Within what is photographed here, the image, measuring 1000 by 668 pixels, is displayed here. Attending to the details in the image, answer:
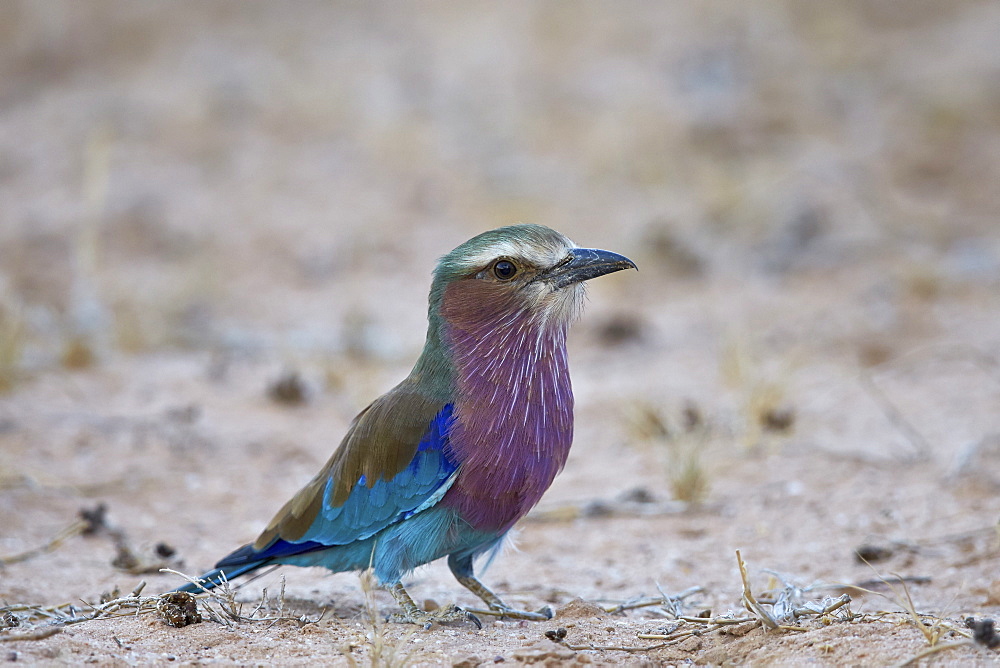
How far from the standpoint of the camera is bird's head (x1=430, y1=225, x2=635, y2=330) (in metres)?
3.04

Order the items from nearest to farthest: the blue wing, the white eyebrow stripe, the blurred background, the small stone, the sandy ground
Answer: the small stone → the blue wing → the white eyebrow stripe → the sandy ground → the blurred background

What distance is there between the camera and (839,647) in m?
2.51

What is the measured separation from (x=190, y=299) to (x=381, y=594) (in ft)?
16.0

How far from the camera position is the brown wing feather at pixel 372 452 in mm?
3000

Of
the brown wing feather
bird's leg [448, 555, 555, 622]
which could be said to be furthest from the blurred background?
bird's leg [448, 555, 555, 622]

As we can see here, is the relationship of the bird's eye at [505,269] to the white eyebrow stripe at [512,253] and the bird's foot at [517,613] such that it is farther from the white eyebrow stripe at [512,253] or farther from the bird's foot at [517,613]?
the bird's foot at [517,613]

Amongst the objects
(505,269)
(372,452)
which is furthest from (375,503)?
(505,269)

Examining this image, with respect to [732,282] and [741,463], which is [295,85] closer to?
[732,282]

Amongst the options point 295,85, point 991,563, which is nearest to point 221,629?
point 991,563

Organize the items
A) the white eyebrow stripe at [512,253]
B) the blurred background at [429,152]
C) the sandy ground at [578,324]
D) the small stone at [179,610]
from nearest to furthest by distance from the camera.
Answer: the small stone at [179,610]
the white eyebrow stripe at [512,253]
the sandy ground at [578,324]
the blurred background at [429,152]

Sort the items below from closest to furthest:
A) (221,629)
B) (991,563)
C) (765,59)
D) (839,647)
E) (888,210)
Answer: (839,647), (221,629), (991,563), (888,210), (765,59)

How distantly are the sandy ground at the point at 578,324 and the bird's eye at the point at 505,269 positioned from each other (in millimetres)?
1040

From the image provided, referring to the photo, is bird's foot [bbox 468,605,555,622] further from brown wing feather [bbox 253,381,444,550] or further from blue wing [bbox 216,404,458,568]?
brown wing feather [bbox 253,381,444,550]

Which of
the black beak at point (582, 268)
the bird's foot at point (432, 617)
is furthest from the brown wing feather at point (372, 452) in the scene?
the black beak at point (582, 268)
